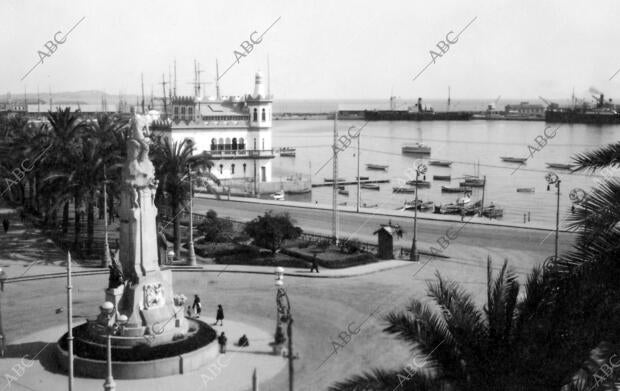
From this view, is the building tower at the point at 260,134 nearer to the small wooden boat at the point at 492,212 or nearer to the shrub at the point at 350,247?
the small wooden boat at the point at 492,212

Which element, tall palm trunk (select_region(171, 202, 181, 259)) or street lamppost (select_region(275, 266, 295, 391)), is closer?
street lamppost (select_region(275, 266, 295, 391))

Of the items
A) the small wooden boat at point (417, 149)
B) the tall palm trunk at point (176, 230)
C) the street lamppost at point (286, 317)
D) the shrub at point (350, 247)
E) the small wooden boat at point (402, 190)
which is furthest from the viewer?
the small wooden boat at point (417, 149)

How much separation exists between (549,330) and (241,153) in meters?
68.5

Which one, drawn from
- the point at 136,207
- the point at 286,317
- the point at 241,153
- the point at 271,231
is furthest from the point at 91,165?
the point at 241,153

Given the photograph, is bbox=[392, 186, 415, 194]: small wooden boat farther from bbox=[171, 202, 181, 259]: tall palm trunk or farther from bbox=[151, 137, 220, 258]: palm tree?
bbox=[171, 202, 181, 259]: tall palm trunk

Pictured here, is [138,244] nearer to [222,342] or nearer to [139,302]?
[139,302]

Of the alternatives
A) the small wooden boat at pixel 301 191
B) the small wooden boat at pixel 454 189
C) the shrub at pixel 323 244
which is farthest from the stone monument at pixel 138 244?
the small wooden boat at pixel 454 189

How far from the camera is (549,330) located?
33.3ft

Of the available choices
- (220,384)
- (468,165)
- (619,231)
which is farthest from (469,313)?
(468,165)

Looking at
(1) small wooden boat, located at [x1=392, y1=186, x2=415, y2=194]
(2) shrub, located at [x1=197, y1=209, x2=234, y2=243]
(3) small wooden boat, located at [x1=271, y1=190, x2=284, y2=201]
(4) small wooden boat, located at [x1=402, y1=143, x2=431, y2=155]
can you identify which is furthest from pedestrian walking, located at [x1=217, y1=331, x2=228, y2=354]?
(4) small wooden boat, located at [x1=402, y1=143, x2=431, y2=155]

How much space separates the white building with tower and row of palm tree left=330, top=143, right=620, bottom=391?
2521 inches

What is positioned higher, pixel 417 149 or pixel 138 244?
pixel 138 244

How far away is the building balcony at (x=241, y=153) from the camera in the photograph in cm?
7644

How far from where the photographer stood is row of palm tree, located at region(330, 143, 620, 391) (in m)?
9.66
